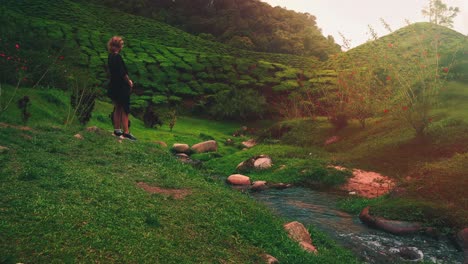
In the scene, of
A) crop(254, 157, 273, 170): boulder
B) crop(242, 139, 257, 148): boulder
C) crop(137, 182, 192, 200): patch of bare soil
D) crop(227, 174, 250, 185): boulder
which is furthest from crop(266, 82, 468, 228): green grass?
crop(137, 182, 192, 200): patch of bare soil

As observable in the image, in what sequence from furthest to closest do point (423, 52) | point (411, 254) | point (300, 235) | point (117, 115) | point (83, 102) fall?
1. point (83, 102)
2. point (423, 52)
3. point (117, 115)
4. point (411, 254)
5. point (300, 235)

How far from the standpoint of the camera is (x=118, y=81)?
11.3m

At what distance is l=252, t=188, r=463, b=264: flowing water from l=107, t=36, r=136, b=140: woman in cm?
482

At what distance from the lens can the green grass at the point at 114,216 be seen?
4.57 metres

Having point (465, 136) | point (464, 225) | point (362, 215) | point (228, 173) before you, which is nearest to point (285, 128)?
point (228, 173)

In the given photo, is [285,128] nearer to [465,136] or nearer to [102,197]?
[465,136]

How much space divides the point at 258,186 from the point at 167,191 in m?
5.73

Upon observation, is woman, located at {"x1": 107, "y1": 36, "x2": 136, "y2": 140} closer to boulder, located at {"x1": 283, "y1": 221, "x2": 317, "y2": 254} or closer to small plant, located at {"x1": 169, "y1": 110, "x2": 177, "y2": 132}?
boulder, located at {"x1": 283, "y1": 221, "x2": 317, "y2": 254}

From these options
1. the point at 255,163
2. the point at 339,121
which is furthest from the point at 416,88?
the point at 255,163

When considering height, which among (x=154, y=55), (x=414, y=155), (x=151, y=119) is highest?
(x=154, y=55)

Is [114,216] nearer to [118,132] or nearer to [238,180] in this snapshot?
[118,132]

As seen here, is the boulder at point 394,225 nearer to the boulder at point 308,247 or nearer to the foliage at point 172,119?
the boulder at point 308,247

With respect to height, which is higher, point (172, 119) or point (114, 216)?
point (114, 216)

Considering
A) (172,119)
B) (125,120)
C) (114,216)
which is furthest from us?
(172,119)
